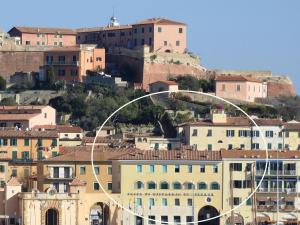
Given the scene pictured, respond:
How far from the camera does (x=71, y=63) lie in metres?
99.4

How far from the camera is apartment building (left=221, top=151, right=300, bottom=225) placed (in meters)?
67.8

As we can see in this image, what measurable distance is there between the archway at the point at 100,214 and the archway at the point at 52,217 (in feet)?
5.56

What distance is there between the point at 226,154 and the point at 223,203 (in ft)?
6.89

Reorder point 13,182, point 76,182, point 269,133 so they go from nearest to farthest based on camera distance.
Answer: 1. point 13,182
2. point 76,182
3. point 269,133

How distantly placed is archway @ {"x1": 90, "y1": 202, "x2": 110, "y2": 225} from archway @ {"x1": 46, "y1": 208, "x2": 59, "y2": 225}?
170 cm

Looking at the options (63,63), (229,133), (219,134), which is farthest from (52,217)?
(63,63)

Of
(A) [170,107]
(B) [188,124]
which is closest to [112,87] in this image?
(A) [170,107]

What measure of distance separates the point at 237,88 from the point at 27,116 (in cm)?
1847

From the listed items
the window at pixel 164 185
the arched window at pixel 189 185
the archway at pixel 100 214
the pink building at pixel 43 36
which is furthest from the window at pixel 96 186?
the pink building at pixel 43 36

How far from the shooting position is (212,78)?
336 feet

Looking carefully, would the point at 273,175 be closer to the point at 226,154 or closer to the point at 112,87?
the point at 226,154

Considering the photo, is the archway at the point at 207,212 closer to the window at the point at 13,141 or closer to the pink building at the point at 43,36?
the window at the point at 13,141

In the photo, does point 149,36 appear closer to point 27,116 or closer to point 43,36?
point 43,36

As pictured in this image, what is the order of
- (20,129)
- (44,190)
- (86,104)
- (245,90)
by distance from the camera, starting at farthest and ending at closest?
(245,90), (86,104), (20,129), (44,190)
